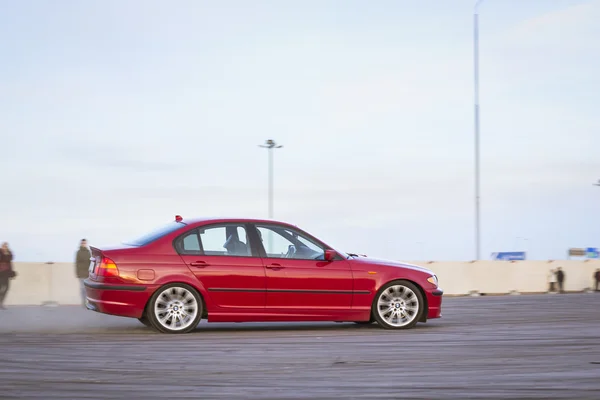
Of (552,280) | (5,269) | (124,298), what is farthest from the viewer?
(552,280)

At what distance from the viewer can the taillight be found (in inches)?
468

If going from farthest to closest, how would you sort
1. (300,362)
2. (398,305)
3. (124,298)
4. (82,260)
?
(82,260) < (398,305) < (124,298) < (300,362)

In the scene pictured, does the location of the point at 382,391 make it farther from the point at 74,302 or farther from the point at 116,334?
the point at 74,302

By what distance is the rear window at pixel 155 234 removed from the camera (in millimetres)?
12305

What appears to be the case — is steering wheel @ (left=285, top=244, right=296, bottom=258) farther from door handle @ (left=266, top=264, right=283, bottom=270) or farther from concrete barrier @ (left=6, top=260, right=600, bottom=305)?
concrete barrier @ (left=6, top=260, right=600, bottom=305)

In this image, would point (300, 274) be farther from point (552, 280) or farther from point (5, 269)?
point (552, 280)

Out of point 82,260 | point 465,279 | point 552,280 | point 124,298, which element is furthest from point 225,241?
point 552,280

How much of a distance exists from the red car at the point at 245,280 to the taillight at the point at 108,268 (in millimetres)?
12

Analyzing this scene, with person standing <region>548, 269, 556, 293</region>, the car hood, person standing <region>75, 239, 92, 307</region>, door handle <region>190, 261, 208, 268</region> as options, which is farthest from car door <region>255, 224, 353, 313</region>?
person standing <region>548, 269, 556, 293</region>

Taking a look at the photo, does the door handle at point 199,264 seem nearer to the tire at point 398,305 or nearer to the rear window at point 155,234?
the rear window at point 155,234

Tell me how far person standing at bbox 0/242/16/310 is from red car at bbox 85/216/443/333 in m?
9.41

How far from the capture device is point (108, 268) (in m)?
11.9

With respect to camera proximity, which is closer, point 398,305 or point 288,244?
point 288,244

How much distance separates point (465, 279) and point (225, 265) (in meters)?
21.4
